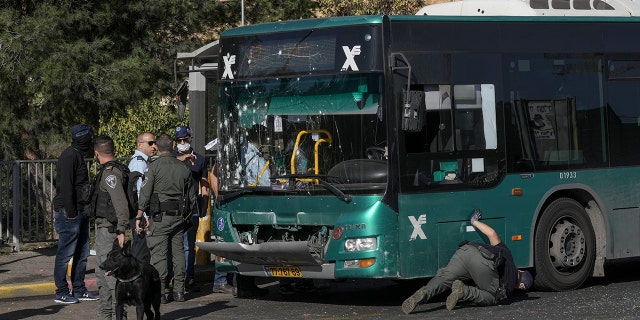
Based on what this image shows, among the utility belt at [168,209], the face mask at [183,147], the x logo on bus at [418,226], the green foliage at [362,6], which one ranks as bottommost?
the x logo on bus at [418,226]

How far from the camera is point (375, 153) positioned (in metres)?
12.2

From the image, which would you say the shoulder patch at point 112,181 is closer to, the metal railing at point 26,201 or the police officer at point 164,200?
the police officer at point 164,200

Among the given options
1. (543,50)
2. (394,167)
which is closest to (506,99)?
(543,50)

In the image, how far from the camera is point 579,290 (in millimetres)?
14016

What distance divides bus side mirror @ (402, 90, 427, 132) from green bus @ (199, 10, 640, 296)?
15mm

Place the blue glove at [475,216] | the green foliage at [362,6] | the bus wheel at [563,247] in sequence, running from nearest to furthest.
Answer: the blue glove at [475,216]
the bus wheel at [563,247]
the green foliage at [362,6]

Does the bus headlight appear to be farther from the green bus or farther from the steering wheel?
the steering wheel

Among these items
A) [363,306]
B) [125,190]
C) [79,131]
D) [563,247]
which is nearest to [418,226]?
[363,306]

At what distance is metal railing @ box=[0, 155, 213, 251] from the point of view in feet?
58.3

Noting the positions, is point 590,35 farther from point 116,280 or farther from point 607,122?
point 116,280

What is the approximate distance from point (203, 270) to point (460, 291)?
14.9ft

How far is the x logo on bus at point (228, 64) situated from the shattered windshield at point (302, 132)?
0.09m

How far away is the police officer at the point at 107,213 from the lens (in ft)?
36.5

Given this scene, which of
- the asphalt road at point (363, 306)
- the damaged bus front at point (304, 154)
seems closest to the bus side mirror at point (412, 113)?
the damaged bus front at point (304, 154)
